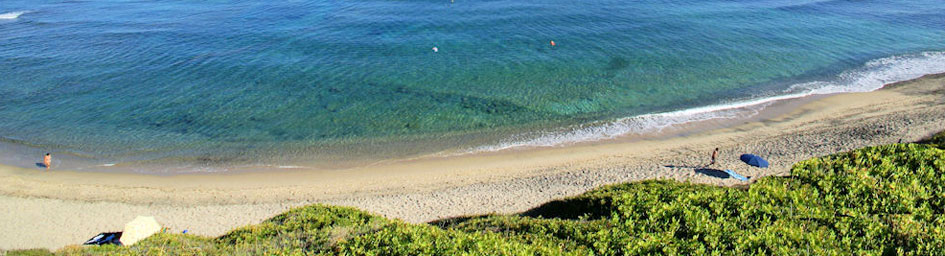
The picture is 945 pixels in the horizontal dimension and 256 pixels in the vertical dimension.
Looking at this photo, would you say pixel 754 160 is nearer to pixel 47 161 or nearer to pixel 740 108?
pixel 740 108

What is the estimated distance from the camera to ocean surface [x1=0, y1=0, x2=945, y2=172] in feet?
105

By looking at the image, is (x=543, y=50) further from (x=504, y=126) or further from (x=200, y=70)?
(x=200, y=70)

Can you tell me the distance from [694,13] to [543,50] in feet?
80.6

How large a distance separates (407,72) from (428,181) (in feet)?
58.5

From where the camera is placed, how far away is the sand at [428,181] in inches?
917

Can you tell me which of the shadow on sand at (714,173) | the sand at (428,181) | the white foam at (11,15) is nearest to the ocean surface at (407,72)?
the white foam at (11,15)

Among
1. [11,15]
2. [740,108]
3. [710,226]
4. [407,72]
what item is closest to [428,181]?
[710,226]

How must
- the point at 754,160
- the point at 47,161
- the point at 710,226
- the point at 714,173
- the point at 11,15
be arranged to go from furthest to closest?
the point at 11,15
the point at 47,161
the point at 714,173
the point at 754,160
the point at 710,226

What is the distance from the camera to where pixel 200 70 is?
4284cm

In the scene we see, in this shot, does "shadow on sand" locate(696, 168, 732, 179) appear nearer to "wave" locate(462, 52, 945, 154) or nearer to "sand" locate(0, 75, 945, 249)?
"sand" locate(0, 75, 945, 249)

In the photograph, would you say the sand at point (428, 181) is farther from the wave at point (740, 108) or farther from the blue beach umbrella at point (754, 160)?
the wave at point (740, 108)

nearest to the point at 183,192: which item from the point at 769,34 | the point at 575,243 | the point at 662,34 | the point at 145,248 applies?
the point at 145,248

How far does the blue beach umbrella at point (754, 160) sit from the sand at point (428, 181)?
18.5 inches

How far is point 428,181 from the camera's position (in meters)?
26.6
